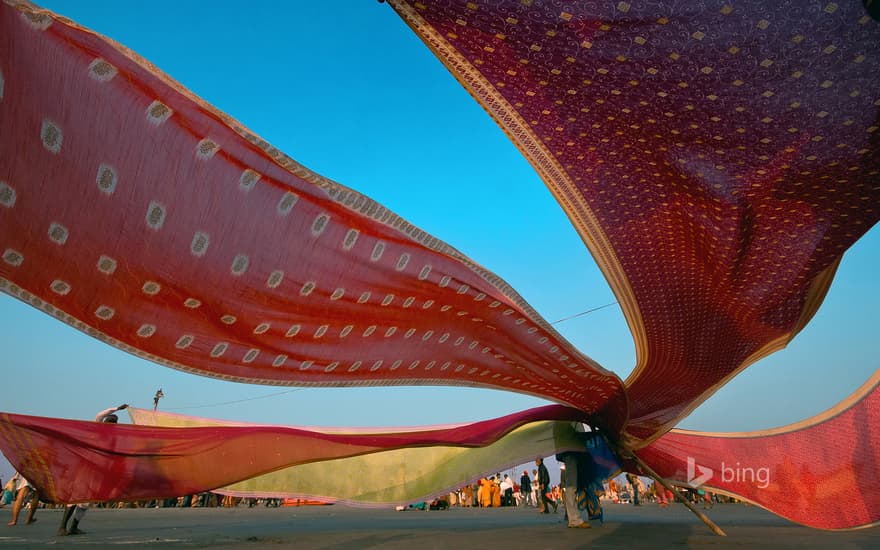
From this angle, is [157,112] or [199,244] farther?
[199,244]

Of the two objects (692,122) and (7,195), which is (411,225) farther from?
(7,195)

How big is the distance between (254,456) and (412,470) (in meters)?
3.77

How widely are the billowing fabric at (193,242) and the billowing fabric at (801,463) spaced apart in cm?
568

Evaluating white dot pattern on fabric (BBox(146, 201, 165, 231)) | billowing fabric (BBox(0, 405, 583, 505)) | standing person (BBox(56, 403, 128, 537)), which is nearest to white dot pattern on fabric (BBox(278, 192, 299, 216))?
white dot pattern on fabric (BBox(146, 201, 165, 231))

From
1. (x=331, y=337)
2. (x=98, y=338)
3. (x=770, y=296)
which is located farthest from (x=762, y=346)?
(x=98, y=338)

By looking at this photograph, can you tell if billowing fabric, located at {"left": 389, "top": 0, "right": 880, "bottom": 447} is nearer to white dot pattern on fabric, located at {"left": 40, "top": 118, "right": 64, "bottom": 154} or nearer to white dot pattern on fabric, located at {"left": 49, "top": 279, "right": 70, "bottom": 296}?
white dot pattern on fabric, located at {"left": 40, "top": 118, "right": 64, "bottom": 154}

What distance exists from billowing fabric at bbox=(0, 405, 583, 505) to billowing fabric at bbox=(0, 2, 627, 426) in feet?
5.42

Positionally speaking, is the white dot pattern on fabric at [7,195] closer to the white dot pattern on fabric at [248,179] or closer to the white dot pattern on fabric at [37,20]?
the white dot pattern on fabric at [37,20]

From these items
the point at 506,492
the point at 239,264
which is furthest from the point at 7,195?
the point at 506,492

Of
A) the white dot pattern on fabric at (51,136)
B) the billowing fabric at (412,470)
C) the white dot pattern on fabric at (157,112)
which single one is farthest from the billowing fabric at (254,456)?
the white dot pattern on fabric at (157,112)

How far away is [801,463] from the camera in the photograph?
8.83 metres

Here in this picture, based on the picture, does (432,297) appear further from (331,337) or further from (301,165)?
(301,165)

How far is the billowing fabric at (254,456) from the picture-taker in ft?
16.7

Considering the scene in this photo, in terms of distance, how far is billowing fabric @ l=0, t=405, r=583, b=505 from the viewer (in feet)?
16.7
